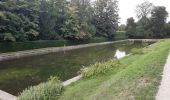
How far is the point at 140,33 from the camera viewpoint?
200ft

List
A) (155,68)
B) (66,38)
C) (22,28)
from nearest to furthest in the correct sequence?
(155,68)
(22,28)
(66,38)

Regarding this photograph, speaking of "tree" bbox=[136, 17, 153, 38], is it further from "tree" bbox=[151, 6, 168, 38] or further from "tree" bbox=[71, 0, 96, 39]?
"tree" bbox=[71, 0, 96, 39]

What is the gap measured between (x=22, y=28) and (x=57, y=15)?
8984mm

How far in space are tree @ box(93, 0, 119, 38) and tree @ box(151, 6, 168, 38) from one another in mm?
14771

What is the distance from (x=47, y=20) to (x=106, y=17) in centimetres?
2330

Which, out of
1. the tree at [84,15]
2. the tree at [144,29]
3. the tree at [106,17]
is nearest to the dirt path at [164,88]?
the tree at [84,15]

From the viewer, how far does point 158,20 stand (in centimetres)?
6050

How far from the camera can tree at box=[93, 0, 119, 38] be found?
157 feet

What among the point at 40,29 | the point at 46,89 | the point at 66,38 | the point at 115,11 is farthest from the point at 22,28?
the point at 115,11

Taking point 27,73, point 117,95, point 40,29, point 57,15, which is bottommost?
point 27,73

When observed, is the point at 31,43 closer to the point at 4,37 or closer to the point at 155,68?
the point at 4,37

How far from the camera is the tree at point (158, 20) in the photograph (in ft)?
198

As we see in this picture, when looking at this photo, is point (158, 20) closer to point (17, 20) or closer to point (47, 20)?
point (47, 20)

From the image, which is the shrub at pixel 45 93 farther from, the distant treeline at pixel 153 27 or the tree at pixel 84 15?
the distant treeline at pixel 153 27
